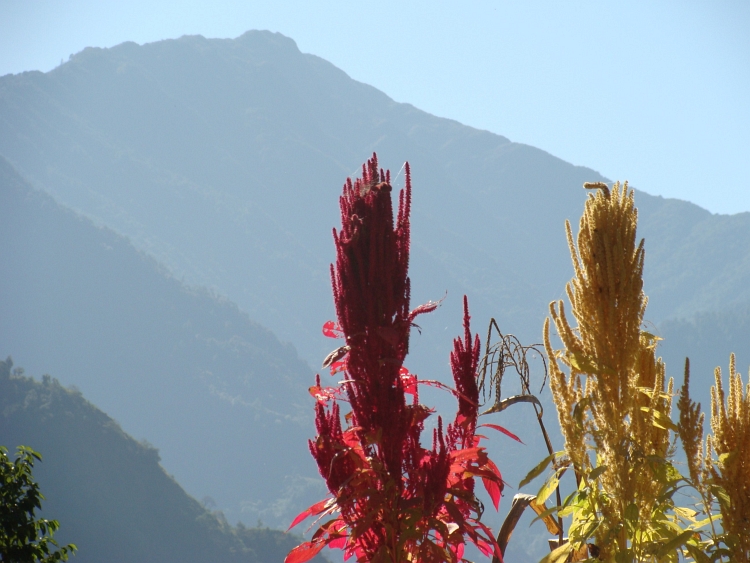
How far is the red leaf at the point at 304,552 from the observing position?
1.61 meters

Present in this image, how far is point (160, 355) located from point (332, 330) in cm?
6683

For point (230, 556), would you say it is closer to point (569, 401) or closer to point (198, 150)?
point (569, 401)

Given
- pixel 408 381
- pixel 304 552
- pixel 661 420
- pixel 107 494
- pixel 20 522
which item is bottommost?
pixel 107 494

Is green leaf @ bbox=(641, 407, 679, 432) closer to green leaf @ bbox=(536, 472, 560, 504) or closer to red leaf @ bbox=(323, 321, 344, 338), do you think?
green leaf @ bbox=(536, 472, 560, 504)

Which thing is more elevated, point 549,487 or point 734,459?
point 734,459

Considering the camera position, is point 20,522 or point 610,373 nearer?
point 610,373

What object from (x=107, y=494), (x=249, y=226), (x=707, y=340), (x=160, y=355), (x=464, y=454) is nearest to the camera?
(x=464, y=454)

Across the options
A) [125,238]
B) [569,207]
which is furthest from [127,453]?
[569,207]

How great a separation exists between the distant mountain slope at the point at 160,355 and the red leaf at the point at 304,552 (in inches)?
2015

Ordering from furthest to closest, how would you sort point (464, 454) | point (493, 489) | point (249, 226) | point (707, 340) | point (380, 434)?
point (249, 226), point (707, 340), point (493, 489), point (464, 454), point (380, 434)

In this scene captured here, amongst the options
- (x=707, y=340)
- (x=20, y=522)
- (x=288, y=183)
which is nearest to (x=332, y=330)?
(x=20, y=522)

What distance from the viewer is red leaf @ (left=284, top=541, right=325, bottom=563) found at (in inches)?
63.4

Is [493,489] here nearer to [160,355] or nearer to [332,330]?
[332,330]

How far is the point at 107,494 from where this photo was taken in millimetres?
32844
